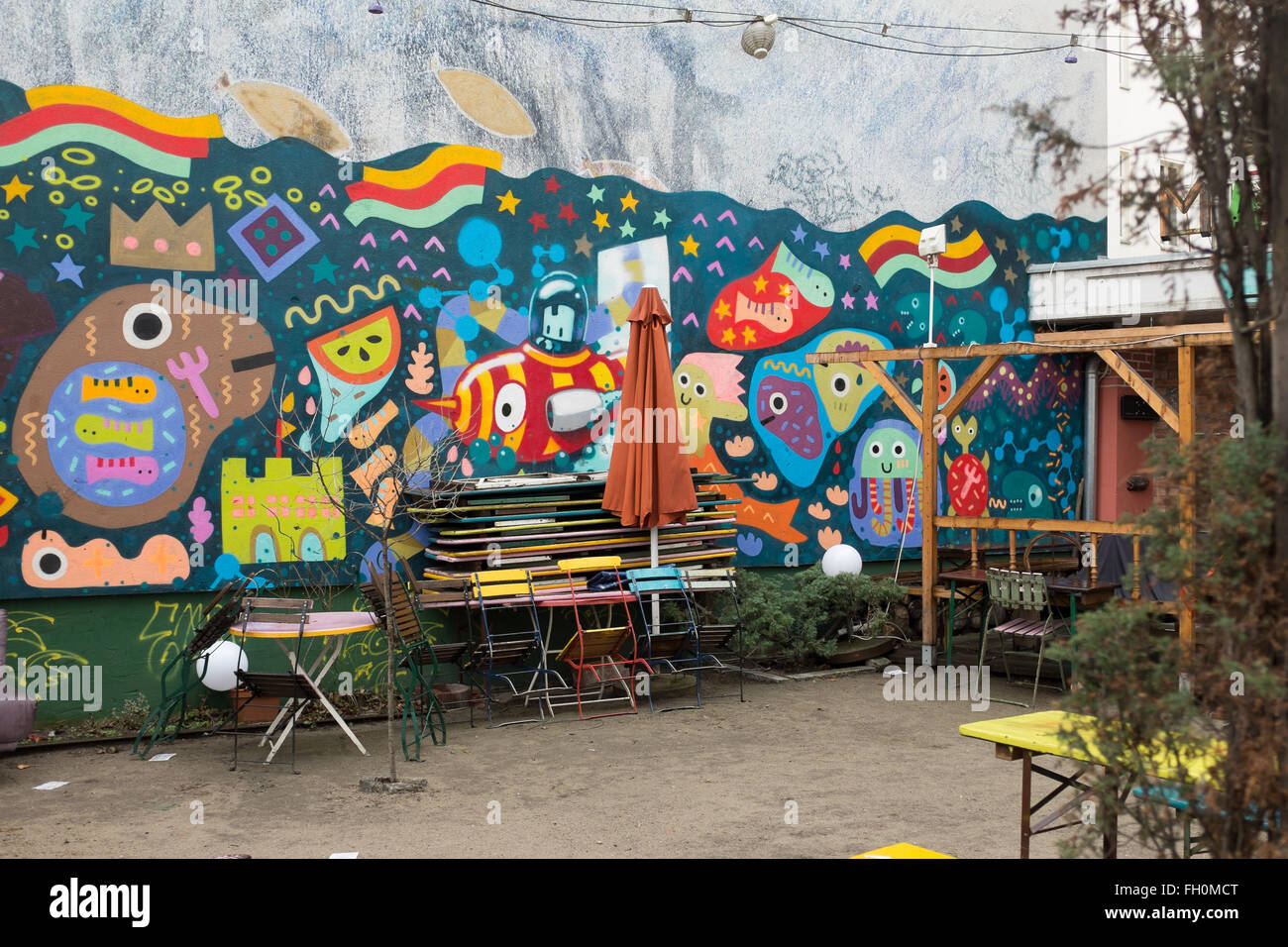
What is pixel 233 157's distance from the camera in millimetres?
9172

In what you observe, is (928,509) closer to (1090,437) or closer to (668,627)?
(668,627)

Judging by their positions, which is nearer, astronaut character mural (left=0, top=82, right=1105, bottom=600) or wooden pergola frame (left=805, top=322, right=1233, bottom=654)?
wooden pergola frame (left=805, top=322, right=1233, bottom=654)

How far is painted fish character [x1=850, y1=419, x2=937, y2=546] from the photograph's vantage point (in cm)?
1218

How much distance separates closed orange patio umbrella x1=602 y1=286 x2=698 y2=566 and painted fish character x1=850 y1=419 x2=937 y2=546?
9.70ft

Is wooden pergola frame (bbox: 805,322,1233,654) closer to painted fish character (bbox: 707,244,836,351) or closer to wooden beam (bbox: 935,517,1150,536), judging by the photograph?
wooden beam (bbox: 935,517,1150,536)

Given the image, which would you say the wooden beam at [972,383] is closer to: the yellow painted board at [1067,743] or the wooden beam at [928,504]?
the wooden beam at [928,504]

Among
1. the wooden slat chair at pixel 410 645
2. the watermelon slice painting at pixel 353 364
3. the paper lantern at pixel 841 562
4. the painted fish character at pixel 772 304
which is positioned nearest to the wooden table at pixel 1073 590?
the paper lantern at pixel 841 562

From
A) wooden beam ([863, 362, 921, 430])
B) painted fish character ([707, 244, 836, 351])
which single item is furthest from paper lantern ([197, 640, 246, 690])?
wooden beam ([863, 362, 921, 430])

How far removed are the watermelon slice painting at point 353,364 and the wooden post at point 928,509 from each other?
456 centimetres

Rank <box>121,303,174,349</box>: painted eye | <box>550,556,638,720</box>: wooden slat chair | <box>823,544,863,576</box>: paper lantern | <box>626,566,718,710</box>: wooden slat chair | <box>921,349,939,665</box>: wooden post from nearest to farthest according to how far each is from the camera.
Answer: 1. <box>121,303,174,349</box>: painted eye
2. <box>550,556,638,720</box>: wooden slat chair
3. <box>626,566,718,710</box>: wooden slat chair
4. <box>921,349,939,665</box>: wooden post
5. <box>823,544,863,576</box>: paper lantern

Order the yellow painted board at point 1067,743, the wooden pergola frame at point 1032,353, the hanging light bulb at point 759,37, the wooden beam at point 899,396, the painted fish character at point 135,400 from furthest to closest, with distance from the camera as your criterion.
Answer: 1. the hanging light bulb at point 759,37
2. the wooden beam at point 899,396
3. the painted fish character at point 135,400
4. the wooden pergola frame at point 1032,353
5. the yellow painted board at point 1067,743

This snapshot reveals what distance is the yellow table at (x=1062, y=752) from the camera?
10.1ft

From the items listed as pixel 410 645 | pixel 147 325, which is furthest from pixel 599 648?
pixel 147 325

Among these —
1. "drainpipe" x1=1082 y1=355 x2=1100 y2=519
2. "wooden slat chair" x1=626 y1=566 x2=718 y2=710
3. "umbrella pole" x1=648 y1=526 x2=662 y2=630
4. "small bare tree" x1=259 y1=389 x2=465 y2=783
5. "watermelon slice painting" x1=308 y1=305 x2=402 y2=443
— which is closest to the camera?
"wooden slat chair" x1=626 y1=566 x2=718 y2=710
